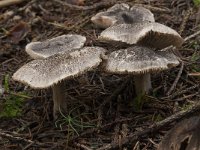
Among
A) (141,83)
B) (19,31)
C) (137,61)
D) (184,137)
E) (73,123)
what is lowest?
(19,31)

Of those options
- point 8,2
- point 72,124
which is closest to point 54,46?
point 72,124

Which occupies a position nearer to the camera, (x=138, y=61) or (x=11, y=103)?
(x=138, y=61)

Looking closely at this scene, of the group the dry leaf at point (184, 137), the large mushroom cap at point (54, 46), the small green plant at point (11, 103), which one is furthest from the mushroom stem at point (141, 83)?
the small green plant at point (11, 103)

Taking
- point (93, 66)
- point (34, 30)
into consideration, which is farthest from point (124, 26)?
point (34, 30)

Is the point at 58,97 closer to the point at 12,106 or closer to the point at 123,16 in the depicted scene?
the point at 12,106

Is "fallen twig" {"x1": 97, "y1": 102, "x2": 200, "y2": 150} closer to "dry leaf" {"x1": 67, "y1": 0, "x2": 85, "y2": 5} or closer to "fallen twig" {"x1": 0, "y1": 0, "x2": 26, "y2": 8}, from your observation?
"dry leaf" {"x1": 67, "y1": 0, "x2": 85, "y2": 5}

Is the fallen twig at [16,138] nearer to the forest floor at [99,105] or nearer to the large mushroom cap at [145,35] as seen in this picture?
the forest floor at [99,105]
